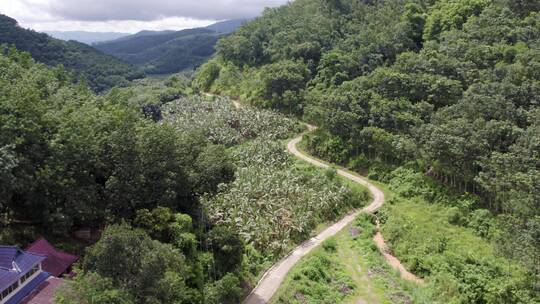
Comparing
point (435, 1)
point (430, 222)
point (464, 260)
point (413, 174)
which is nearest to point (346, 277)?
point (464, 260)

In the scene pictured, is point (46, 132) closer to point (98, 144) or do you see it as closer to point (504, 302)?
point (98, 144)

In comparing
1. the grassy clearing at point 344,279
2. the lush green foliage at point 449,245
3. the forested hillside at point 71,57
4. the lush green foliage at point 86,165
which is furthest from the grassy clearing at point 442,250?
the forested hillside at point 71,57

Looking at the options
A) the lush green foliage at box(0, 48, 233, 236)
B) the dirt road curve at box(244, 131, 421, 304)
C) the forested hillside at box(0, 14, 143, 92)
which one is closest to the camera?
the lush green foliage at box(0, 48, 233, 236)

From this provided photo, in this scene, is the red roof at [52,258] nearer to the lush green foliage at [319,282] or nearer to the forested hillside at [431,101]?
the lush green foliage at [319,282]

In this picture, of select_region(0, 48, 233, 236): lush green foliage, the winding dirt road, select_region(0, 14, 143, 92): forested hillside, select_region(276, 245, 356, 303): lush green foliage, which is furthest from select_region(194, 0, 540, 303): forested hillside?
select_region(0, 14, 143, 92): forested hillside

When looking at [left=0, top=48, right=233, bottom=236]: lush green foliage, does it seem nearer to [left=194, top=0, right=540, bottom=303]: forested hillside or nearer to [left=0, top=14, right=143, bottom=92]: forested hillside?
[left=194, top=0, right=540, bottom=303]: forested hillside

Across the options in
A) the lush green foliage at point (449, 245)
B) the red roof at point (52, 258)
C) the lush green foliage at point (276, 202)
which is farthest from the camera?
the lush green foliage at point (276, 202)
